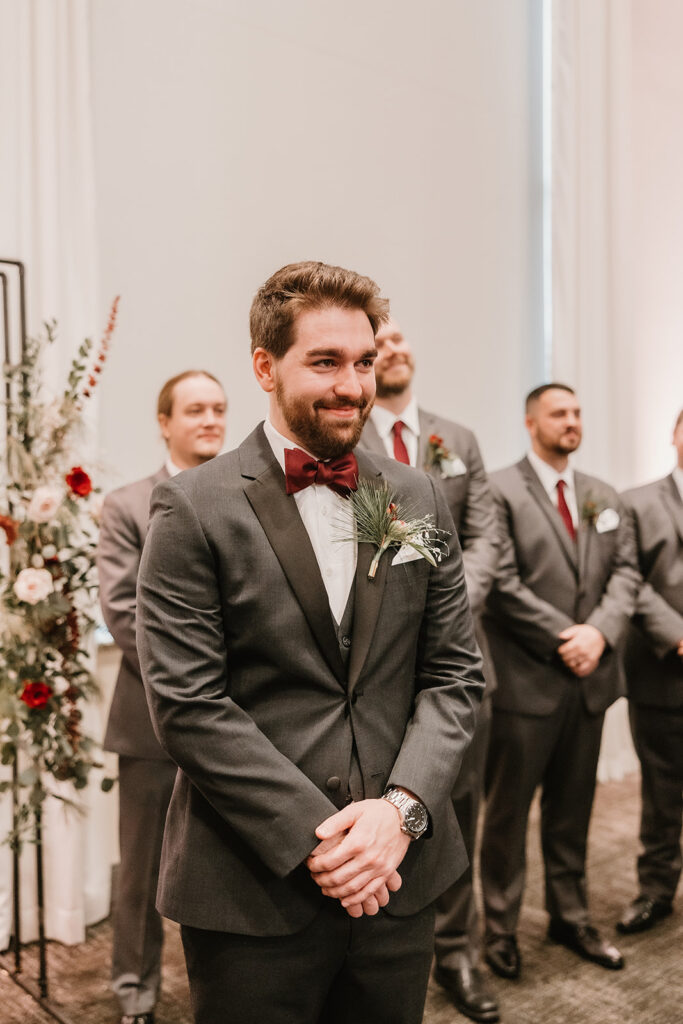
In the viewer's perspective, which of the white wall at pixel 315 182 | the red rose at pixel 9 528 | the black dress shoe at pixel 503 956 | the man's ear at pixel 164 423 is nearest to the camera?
the red rose at pixel 9 528

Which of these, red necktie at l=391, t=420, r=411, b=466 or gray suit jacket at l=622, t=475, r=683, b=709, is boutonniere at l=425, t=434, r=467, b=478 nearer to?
red necktie at l=391, t=420, r=411, b=466

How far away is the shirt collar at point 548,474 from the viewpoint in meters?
3.44

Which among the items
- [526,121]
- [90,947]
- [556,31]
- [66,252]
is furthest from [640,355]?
[90,947]

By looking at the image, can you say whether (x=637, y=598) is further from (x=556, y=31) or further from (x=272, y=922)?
(x=556, y=31)

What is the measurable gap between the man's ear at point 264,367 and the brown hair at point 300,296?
1cm

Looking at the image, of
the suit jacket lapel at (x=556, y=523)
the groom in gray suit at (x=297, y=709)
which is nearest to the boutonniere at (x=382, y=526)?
the groom in gray suit at (x=297, y=709)

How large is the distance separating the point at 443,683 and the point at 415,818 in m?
0.27

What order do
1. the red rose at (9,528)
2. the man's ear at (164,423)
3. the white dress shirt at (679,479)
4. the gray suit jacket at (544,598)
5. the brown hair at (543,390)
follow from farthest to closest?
1. the white dress shirt at (679,479)
2. the brown hair at (543,390)
3. the gray suit jacket at (544,598)
4. the man's ear at (164,423)
5. the red rose at (9,528)

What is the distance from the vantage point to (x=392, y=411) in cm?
310

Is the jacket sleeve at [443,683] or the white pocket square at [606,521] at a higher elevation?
the white pocket square at [606,521]

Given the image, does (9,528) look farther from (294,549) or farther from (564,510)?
(564,510)

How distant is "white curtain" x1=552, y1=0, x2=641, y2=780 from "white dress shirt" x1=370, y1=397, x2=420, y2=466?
2615 mm

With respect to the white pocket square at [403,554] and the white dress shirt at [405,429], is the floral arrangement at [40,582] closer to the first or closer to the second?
the white dress shirt at [405,429]

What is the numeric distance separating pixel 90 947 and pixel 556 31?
5195mm
